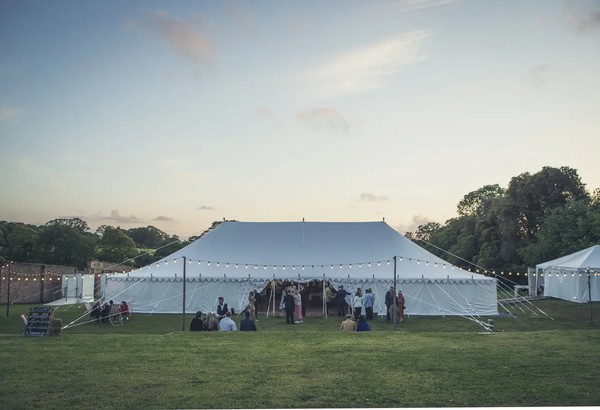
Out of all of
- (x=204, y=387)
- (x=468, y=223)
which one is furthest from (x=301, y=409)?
(x=468, y=223)

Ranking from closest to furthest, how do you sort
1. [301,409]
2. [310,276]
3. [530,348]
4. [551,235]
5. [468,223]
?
[301,409] < [530,348] < [310,276] < [551,235] < [468,223]

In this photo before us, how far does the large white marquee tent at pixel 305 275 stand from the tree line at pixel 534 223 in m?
11.7

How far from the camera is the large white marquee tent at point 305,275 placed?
17234mm

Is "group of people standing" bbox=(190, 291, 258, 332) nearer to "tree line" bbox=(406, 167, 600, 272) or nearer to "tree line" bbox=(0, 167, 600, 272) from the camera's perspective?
"tree line" bbox=(406, 167, 600, 272)

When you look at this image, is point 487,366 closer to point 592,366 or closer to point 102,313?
point 592,366

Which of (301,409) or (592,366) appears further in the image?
(592,366)

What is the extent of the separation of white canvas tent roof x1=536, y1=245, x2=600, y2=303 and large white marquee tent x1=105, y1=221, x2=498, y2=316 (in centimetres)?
439

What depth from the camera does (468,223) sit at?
4553 centimetres

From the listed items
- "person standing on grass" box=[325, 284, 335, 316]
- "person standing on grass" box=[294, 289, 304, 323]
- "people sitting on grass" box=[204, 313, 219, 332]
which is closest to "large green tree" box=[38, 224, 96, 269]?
"person standing on grass" box=[325, 284, 335, 316]

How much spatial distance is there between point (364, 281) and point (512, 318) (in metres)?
4.08

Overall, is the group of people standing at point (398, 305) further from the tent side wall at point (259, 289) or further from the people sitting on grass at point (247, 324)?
the people sitting on grass at point (247, 324)

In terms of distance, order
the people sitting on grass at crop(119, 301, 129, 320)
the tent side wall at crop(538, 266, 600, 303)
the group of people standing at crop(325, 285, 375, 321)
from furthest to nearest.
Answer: the tent side wall at crop(538, 266, 600, 303), the people sitting on grass at crop(119, 301, 129, 320), the group of people standing at crop(325, 285, 375, 321)

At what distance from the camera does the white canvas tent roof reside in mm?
20375

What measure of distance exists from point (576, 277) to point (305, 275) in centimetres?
1059
